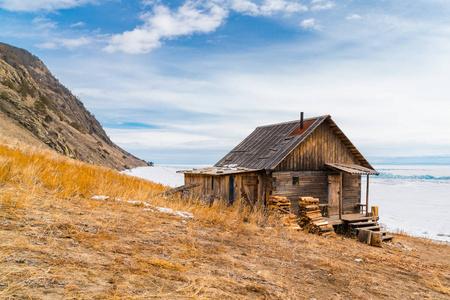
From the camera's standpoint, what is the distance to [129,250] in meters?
4.27

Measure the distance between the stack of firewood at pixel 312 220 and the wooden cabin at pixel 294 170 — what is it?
2060 millimetres

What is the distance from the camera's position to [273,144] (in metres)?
18.2

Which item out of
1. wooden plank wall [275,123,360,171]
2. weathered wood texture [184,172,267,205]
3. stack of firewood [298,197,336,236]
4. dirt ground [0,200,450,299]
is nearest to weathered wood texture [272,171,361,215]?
wooden plank wall [275,123,360,171]

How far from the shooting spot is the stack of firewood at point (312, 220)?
13.6m

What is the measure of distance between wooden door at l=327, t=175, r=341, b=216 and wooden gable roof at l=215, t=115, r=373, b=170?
268 cm

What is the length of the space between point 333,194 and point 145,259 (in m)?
16.1

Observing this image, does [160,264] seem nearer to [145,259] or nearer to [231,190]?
[145,259]

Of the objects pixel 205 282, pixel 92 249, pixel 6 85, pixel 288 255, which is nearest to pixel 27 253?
pixel 92 249

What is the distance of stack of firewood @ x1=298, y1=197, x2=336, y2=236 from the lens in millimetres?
13626

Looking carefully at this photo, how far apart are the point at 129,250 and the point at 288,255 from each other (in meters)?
3.56

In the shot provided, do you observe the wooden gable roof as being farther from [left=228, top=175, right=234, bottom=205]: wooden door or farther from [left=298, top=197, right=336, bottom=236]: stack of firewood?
[left=298, top=197, right=336, bottom=236]: stack of firewood

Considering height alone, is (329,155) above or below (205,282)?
above

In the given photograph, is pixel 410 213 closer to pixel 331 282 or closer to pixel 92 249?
pixel 331 282

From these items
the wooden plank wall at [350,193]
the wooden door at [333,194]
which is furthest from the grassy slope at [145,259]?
the wooden plank wall at [350,193]
